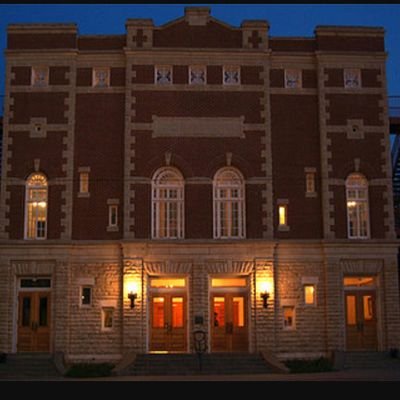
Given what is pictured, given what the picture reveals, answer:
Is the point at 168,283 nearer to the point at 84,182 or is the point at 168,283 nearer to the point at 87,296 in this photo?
the point at 87,296

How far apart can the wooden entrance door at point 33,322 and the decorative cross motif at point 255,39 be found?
1333cm

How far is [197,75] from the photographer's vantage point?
31016 millimetres

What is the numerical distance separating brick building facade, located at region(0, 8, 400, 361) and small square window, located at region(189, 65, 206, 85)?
0.08 m

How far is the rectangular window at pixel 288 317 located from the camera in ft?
97.6

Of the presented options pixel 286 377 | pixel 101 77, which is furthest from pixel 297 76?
pixel 286 377

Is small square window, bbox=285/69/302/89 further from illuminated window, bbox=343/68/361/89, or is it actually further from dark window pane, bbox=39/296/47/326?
dark window pane, bbox=39/296/47/326

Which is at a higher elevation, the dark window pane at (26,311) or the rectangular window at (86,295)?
the rectangular window at (86,295)

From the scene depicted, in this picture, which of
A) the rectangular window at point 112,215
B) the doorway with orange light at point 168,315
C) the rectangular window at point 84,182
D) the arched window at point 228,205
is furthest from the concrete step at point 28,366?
the arched window at point 228,205

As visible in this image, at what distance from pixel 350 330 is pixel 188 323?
6.61 metres

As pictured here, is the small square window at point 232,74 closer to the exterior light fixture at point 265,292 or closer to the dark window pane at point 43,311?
the exterior light fixture at point 265,292

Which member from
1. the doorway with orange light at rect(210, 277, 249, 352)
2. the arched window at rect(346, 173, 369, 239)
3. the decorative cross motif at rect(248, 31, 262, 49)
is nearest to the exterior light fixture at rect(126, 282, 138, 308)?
the doorway with orange light at rect(210, 277, 249, 352)

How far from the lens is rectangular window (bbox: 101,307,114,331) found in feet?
96.7

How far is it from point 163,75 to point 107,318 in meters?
10.3
